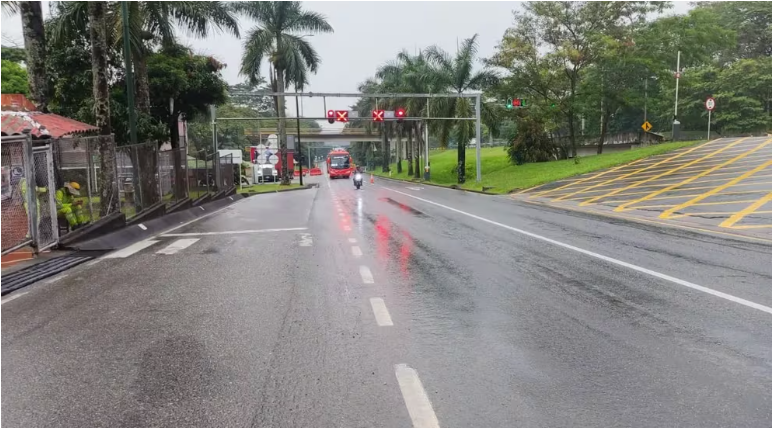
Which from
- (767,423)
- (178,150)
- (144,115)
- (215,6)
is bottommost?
(767,423)

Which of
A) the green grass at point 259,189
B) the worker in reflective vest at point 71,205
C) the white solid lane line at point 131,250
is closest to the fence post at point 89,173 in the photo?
the worker in reflective vest at point 71,205

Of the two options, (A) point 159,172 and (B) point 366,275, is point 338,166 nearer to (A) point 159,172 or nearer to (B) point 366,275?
(A) point 159,172

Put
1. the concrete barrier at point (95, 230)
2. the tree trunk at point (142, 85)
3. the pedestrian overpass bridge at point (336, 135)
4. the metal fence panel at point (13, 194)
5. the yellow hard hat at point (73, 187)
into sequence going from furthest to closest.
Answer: the pedestrian overpass bridge at point (336, 135) < the tree trunk at point (142, 85) < the yellow hard hat at point (73, 187) < the concrete barrier at point (95, 230) < the metal fence panel at point (13, 194)

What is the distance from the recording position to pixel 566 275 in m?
7.59

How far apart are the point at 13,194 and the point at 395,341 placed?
3.16 meters

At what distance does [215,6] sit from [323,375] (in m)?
21.5

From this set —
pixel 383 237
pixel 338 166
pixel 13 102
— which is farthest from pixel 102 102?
pixel 338 166

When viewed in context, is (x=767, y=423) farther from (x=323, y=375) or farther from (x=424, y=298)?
(x=424, y=298)

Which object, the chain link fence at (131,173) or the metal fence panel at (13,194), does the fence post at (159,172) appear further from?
the metal fence panel at (13,194)

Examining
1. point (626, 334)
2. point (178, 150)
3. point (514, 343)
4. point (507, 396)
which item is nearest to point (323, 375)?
point (507, 396)

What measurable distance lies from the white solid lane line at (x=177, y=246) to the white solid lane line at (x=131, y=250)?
17.7 inches

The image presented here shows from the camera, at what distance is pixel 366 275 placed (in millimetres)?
7590

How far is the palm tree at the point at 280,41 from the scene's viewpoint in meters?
37.2

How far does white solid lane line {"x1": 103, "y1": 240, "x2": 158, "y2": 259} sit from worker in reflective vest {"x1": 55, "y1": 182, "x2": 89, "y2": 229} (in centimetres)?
86
